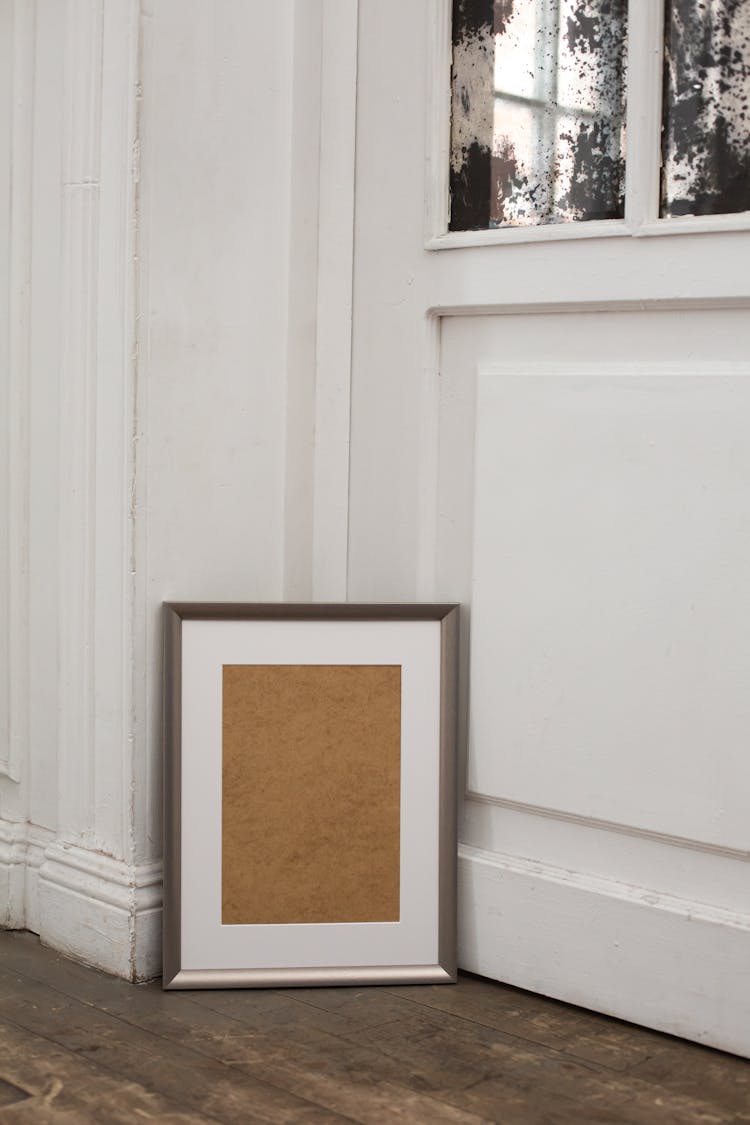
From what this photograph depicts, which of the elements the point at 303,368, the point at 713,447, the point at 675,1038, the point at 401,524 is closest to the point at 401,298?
the point at 303,368

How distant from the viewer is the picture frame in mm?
2127

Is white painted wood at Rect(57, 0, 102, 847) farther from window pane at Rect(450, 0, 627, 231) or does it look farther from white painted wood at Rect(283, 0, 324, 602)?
window pane at Rect(450, 0, 627, 231)

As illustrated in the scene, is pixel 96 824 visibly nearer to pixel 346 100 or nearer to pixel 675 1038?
pixel 675 1038

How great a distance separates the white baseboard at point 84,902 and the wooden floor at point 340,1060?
0.05 metres

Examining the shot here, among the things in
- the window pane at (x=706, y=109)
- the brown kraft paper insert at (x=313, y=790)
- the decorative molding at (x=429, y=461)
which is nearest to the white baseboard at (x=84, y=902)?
the brown kraft paper insert at (x=313, y=790)

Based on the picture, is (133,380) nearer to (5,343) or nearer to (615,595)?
(5,343)

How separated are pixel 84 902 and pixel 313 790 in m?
0.40

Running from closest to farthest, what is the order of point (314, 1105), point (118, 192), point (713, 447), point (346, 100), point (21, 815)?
point (314, 1105)
point (713, 447)
point (118, 192)
point (346, 100)
point (21, 815)

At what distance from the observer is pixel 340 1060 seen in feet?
6.05

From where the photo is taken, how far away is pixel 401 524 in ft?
7.32

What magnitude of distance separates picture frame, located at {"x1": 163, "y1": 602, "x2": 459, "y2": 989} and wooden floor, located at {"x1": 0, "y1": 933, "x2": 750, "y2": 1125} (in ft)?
0.27

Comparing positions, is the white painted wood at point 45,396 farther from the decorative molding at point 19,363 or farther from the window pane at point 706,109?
the window pane at point 706,109

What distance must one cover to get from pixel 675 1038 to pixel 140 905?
0.78 metres

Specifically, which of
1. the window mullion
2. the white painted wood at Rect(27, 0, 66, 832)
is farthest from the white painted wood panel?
the white painted wood at Rect(27, 0, 66, 832)
